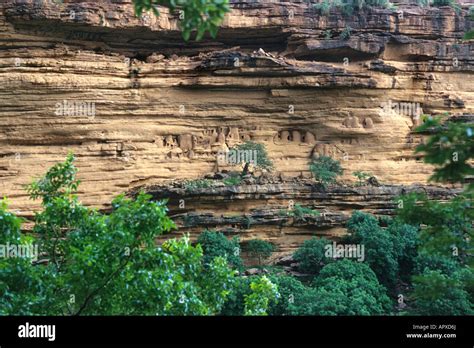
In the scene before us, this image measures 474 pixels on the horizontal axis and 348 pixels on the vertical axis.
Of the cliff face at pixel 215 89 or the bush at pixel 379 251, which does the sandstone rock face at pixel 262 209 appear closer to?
the cliff face at pixel 215 89

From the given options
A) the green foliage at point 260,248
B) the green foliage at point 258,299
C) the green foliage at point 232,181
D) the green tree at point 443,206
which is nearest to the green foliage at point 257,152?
the green foliage at point 232,181

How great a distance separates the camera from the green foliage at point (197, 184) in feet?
108

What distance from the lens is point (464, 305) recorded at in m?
26.0

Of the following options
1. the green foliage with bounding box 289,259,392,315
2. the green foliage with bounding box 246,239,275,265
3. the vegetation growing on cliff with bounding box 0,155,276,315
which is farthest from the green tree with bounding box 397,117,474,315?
the green foliage with bounding box 246,239,275,265

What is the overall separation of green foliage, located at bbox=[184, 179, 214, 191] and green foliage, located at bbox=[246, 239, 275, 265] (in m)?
2.85

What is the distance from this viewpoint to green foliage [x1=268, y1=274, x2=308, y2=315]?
27.1 meters

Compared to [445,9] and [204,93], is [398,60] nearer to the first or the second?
[445,9]

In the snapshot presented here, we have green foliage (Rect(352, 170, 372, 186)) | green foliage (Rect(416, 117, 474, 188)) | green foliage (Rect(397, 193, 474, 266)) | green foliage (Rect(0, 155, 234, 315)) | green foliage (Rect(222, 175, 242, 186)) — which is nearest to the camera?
green foliage (Rect(416, 117, 474, 188))

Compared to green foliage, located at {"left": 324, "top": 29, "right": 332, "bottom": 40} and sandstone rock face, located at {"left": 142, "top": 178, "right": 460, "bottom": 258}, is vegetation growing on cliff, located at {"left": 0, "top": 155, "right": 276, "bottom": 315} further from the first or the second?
green foliage, located at {"left": 324, "top": 29, "right": 332, "bottom": 40}

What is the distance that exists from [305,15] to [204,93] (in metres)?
5.37

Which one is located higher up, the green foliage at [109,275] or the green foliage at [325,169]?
the green foliage at [109,275]

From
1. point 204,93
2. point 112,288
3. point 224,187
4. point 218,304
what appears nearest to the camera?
point 112,288

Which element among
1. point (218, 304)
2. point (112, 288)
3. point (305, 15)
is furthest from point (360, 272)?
point (112, 288)

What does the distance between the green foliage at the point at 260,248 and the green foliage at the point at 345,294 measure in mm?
2851
